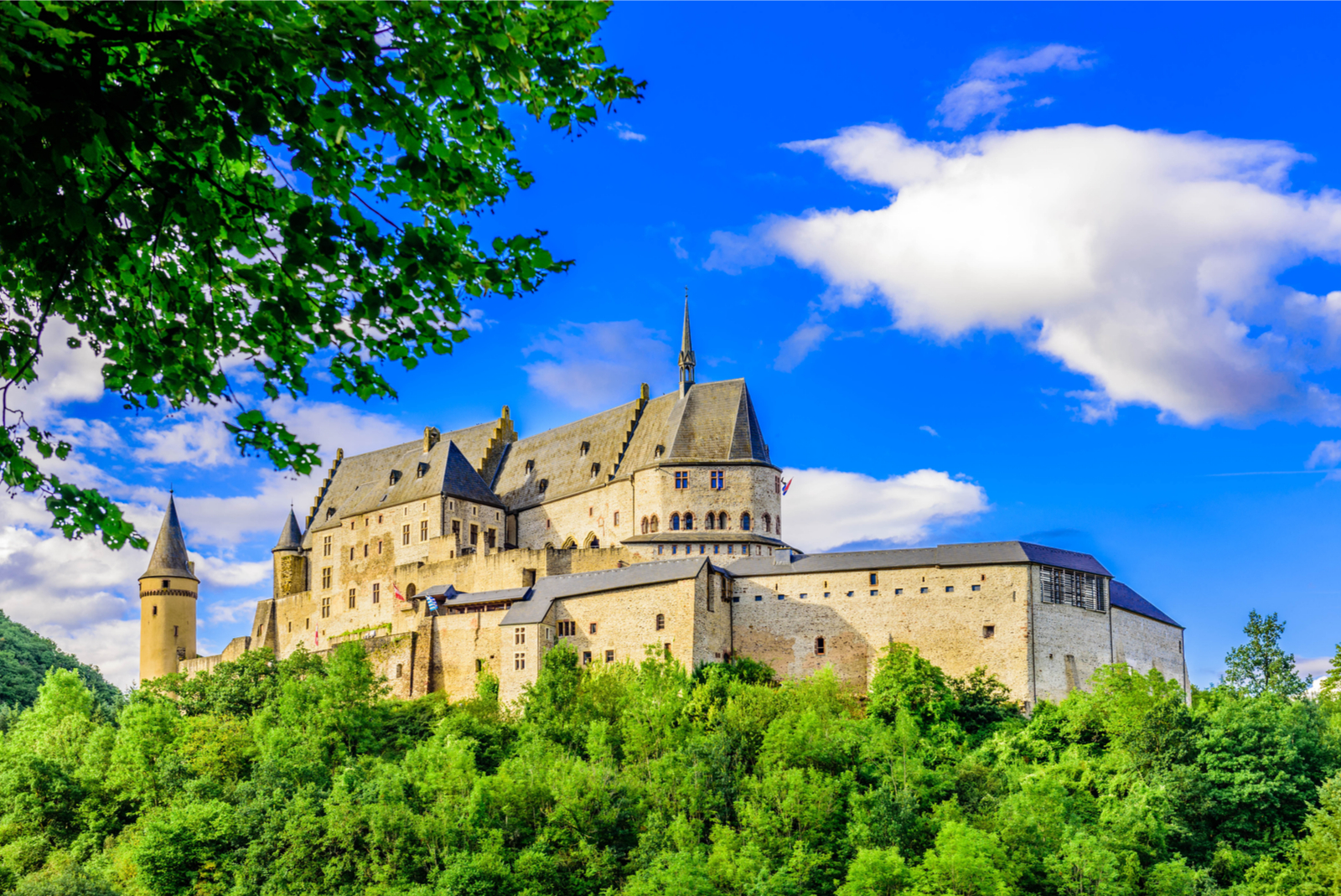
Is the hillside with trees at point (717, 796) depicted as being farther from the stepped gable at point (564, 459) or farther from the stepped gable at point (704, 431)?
the stepped gable at point (564, 459)

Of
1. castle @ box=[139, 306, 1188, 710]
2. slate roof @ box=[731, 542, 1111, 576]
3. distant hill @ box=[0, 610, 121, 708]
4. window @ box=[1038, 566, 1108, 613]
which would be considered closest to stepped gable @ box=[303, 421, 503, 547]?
castle @ box=[139, 306, 1188, 710]

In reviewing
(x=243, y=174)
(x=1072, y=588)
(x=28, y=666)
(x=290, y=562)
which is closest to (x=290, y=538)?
(x=290, y=562)

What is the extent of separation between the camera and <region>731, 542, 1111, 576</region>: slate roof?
166 ft

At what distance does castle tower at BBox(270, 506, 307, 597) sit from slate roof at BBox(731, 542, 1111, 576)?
3191cm

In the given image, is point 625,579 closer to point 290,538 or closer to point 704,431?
point 704,431

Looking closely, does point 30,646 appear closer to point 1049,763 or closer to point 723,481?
point 723,481

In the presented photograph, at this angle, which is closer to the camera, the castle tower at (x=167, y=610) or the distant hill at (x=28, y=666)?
the castle tower at (x=167, y=610)

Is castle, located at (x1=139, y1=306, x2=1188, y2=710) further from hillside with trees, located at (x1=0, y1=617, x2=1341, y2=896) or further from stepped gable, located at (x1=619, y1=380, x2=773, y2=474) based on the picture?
hillside with trees, located at (x1=0, y1=617, x2=1341, y2=896)

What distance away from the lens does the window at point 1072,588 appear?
5047 centimetres

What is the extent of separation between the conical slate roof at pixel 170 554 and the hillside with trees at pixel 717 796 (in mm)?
22097

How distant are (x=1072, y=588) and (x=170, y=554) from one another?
51911mm

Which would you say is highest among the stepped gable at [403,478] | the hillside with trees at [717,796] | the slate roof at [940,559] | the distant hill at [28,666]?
the stepped gable at [403,478]

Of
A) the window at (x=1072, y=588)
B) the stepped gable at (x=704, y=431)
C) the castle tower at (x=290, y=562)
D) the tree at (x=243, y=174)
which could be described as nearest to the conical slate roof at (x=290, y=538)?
→ the castle tower at (x=290, y=562)

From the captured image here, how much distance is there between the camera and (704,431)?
6331 centimetres
